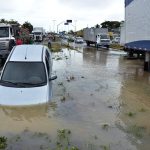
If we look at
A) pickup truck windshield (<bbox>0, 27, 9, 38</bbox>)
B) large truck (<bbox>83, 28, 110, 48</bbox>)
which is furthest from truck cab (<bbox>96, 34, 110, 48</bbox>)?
pickup truck windshield (<bbox>0, 27, 9, 38</bbox>)

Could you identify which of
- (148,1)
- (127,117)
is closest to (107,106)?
(127,117)

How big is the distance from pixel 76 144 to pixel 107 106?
424 cm

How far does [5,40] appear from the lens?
24.7m

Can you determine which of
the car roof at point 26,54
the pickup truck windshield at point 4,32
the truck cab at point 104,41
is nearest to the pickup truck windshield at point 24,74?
the car roof at point 26,54

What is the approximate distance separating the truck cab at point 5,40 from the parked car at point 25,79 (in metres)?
11.0

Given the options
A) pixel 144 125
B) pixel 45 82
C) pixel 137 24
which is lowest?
pixel 144 125

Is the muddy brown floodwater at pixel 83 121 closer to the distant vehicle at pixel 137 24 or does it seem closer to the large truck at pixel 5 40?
the distant vehicle at pixel 137 24

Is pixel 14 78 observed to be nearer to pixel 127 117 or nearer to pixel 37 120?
pixel 37 120

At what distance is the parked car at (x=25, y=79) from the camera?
10.9m

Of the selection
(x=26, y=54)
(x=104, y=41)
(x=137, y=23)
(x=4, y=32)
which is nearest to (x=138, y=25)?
(x=137, y=23)

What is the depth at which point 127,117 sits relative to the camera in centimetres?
1086

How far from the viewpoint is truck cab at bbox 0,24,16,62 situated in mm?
24562

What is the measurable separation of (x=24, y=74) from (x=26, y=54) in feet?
4.18

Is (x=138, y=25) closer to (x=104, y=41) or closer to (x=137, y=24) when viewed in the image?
(x=137, y=24)
